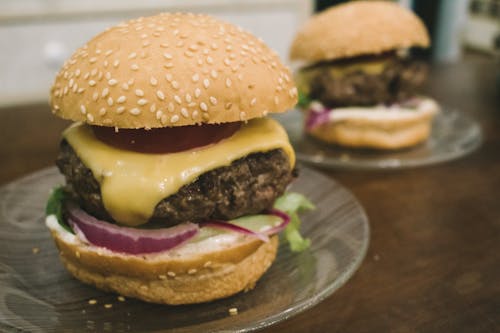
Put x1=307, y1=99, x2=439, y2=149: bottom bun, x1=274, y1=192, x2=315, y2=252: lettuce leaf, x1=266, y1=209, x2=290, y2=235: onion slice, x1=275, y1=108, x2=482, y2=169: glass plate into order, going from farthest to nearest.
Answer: x1=307, y1=99, x2=439, y2=149: bottom bun
x1=275, y1=108, x2=482, y2=169: glass plate
x1=274, y1=192, x2=315, y2=252: lettuce leaf
x1=266, y1=209, x2=290, y2=235: onion slice

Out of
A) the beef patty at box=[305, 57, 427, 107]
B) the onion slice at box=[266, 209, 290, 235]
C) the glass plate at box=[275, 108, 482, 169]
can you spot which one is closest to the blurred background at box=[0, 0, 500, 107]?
the glass plate at box=[275, 108, 482, 169]

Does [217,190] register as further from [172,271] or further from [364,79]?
[364,79]

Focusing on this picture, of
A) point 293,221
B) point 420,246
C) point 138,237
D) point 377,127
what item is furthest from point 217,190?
point 377,127

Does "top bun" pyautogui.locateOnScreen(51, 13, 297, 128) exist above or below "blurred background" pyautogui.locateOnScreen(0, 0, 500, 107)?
above

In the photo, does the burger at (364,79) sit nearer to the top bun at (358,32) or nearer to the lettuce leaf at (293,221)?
the top bun at (358,32)

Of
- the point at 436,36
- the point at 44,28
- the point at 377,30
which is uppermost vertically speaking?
the point at 377,30

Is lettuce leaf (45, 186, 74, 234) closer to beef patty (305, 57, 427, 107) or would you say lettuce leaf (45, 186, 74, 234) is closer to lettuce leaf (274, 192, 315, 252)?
lettuce leaf (274, 192, 315, 252)

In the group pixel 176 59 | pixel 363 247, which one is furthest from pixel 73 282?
pixel 363 247

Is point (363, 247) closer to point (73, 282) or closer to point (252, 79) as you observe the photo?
point (252, 79)
